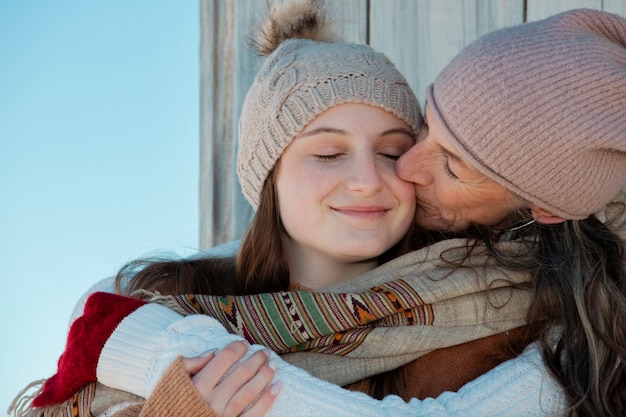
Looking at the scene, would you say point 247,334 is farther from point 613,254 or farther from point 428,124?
point 613,254

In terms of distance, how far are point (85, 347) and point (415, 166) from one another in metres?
0.86

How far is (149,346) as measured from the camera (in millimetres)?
1831

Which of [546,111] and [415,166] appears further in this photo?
[415,166]

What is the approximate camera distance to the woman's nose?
2151 millimetres

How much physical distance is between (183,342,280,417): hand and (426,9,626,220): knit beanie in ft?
2.18

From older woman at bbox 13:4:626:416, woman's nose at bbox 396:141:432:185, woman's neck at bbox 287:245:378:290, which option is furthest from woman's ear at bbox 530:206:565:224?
woman's neck at bbox 287:245:378:290

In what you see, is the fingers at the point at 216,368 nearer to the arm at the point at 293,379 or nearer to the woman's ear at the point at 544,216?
the arm at the point at 293,379

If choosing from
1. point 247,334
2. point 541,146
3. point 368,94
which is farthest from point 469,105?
point 247,334

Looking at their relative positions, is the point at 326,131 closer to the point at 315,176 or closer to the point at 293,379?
the point at 315,176

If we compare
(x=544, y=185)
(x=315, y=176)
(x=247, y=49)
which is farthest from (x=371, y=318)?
(x=247, y=49)

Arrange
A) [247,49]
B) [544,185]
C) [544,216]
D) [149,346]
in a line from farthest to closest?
[247,49]
[544,216]
[544,185]
[149,346]

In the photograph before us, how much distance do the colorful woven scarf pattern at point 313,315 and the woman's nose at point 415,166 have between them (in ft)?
0.88

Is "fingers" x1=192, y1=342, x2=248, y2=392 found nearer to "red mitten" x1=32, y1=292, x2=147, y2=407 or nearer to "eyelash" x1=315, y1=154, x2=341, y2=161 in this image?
"red mitten" x1=32, y1=292, x2=147, y2=407

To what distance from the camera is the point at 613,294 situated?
6.71ft
